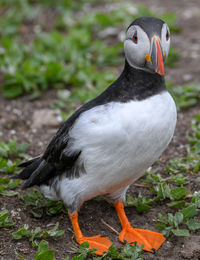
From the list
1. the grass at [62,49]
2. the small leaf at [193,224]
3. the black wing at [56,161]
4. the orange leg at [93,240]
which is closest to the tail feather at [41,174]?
the black wing at [56,161]

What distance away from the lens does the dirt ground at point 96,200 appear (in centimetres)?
338

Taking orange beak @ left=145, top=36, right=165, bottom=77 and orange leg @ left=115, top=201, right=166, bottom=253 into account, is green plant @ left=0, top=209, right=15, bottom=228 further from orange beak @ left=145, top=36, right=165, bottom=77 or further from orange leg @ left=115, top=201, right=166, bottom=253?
orange beak @ left=145, top=36, right=165, bottom=77

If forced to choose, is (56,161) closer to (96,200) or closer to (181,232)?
(96,200)

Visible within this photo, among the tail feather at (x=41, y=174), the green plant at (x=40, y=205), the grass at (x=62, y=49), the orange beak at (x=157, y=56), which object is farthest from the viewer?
the grass at (x=62, y=49)

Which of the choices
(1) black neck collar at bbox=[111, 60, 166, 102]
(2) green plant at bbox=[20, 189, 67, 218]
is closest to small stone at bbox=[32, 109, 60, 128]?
(2) green plant at bbox=[20, 189, 67, 218]

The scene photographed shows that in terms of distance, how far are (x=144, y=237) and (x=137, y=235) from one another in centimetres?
6

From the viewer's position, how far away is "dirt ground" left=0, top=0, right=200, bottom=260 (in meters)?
3.38

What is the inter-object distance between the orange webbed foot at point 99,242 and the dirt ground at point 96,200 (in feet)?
0.27

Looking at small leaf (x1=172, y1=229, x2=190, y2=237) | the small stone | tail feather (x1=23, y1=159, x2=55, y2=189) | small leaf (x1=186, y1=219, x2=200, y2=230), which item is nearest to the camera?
small leaf (x1=172, y1=229, x2=190, y2=237)

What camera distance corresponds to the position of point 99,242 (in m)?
3.49

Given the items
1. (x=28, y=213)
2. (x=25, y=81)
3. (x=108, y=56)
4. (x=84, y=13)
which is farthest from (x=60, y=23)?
(x=28, y=213)

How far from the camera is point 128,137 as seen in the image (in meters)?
3.10

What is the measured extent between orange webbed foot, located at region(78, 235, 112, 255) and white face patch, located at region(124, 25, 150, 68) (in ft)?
4.44

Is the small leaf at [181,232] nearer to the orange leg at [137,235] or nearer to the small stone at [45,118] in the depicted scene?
the orange leg at [137,235]
